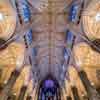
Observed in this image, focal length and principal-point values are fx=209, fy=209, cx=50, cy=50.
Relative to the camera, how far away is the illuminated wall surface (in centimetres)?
1603

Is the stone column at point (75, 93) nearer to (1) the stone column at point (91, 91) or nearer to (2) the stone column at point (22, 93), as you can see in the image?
(1) the stone column at point (91, 91)

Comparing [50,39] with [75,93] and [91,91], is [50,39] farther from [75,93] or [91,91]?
[91,91]

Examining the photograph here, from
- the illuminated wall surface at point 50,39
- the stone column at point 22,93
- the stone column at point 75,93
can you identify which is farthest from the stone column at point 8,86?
the stone column at point 75,93

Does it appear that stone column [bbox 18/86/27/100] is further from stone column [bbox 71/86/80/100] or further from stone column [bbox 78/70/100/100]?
stone column [bbox 78/70/100/100]

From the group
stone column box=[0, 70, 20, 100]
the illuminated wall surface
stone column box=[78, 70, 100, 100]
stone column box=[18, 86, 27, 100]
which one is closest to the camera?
stone column box=[78, 70, 100, 100]

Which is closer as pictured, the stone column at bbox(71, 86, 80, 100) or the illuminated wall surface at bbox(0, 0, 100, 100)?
the illuminated wall surface at bbox(0, 0, 100, 100)

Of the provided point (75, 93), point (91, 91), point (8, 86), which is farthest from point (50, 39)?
point (91, 91)

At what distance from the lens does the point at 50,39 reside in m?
21.4

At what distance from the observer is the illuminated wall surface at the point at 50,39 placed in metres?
16.0

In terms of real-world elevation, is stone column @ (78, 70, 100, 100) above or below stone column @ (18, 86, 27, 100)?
below

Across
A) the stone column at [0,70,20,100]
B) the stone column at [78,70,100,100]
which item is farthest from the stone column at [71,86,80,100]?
the stone column at [0,70,20,100]

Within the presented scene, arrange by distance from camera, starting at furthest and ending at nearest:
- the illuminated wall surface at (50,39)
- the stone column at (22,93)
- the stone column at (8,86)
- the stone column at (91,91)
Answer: the stone column at (22,93)
the illuminated wall surface at (50,39)
the stone column at (8,86)
the stone column at (91,91)

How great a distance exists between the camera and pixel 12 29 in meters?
16.5

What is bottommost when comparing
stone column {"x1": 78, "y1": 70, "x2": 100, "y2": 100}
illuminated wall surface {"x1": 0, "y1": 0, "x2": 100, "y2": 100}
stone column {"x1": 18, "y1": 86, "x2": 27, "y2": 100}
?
stone column {"x1": 78, "y1": 70, "x2": 100, "y2": 100}
